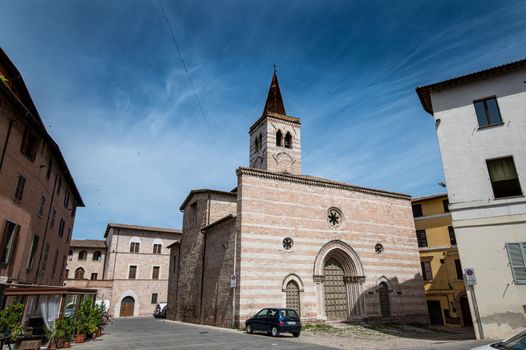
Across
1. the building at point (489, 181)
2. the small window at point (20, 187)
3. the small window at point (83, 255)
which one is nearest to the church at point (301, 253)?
the building at point (489, 181)

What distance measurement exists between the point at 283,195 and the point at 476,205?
407 inches

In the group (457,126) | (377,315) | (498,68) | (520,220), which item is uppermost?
(498,68)

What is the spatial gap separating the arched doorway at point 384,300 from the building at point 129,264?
23716 millimetres

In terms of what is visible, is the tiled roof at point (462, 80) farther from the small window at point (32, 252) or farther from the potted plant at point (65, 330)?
the small window at point (32, 252)

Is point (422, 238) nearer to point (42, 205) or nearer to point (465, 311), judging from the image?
point (465, 311)

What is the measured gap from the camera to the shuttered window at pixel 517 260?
12.3m

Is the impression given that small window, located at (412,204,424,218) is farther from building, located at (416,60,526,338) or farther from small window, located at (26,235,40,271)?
small window, located at (26,235,40,271)

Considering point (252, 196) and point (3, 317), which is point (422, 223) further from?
point (3, 317)

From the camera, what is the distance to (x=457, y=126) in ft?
48.9

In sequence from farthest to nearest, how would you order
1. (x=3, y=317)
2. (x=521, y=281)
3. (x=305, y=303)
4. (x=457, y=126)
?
(x=305, y=303) → (x=457, y=126) → (x=521, y=281) → (x=3, y=317)

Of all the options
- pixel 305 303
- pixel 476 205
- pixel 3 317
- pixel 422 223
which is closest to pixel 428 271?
pixel 422 223

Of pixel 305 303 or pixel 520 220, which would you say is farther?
pixel 305 303

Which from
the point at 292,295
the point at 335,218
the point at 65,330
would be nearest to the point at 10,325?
the point at 65,330

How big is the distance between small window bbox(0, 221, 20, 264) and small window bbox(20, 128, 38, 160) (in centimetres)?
319
